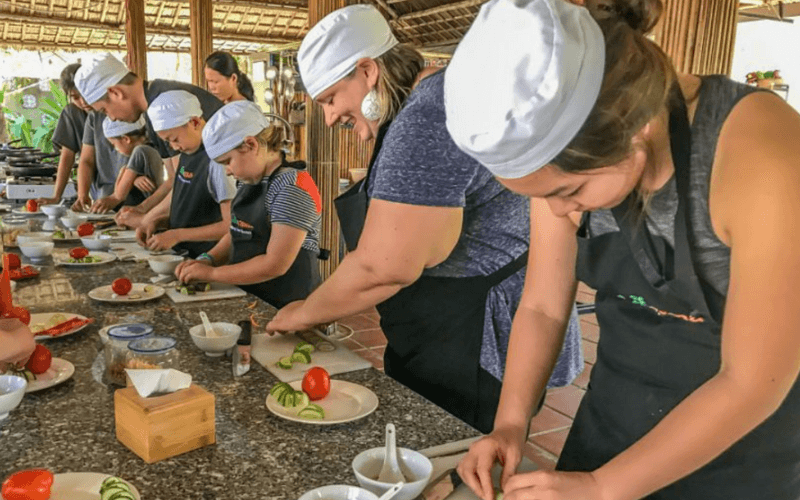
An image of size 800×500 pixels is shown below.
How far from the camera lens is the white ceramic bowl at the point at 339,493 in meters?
1.01

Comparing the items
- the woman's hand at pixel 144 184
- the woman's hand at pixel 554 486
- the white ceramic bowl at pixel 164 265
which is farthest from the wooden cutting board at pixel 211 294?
the woman's hand at pixel 144 184

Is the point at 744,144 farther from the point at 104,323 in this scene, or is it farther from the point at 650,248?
the point at 104,323

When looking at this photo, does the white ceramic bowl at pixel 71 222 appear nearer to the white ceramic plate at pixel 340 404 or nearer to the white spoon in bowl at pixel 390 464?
the white ceramic plate at pixel 340 404


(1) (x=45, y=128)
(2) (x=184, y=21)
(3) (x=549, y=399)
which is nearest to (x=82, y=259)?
(3) (x=549, y=399)

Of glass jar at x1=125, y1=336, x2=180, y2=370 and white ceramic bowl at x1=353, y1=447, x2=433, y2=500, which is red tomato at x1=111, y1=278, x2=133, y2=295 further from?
white ceramic bowl at x1=353, y1=447, x2=433, y2=500

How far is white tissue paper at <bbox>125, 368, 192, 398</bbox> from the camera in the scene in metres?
1.20

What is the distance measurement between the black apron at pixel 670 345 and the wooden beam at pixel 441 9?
7.37m

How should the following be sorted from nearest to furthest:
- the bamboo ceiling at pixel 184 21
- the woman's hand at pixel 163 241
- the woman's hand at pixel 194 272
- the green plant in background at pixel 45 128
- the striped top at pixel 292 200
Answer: the woman's hand at pixel 194 272 < the striped top at pixel 292 200 < the woman's hand at pixel 163 241 < the green plant in background at pixel 45 128 < the bamboo ceiling at pixel 184 21

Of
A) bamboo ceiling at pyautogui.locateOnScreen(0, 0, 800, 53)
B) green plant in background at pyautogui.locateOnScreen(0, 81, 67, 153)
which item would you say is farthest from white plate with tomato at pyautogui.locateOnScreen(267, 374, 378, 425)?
bamboo ceiling at pyautogui.locateOnScreen(0, 0, 800, 53)

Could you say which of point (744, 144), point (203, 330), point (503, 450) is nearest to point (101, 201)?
point (203, 330)

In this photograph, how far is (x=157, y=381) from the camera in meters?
1.21

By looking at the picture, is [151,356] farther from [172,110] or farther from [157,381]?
[172,110]

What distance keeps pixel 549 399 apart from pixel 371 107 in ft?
→ 7.59

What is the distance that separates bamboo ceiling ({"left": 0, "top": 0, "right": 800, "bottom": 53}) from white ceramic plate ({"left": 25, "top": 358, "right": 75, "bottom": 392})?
759cm
